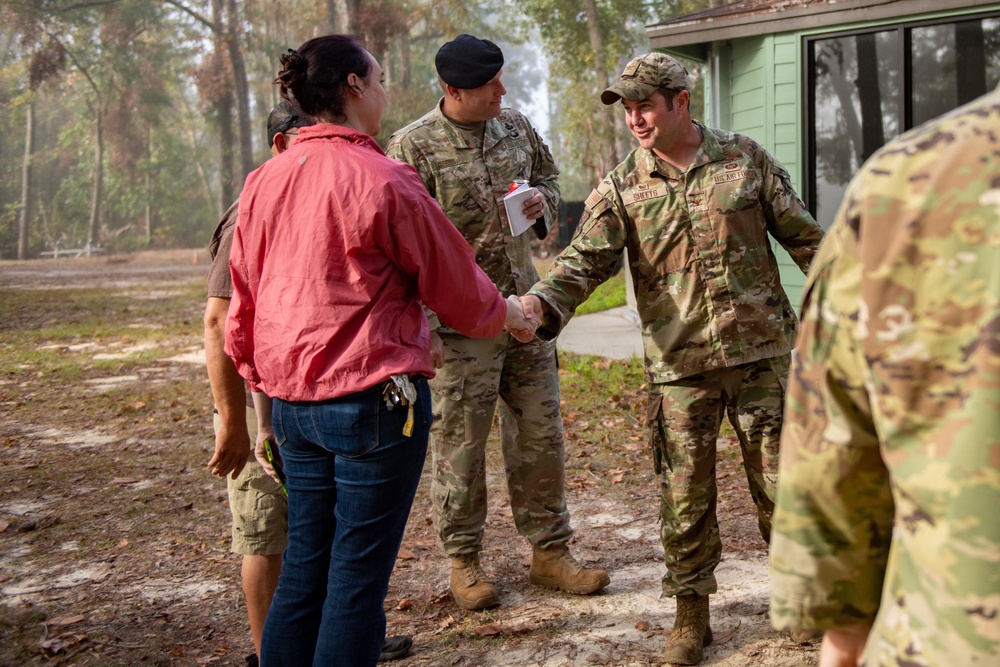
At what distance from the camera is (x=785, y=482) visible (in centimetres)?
146

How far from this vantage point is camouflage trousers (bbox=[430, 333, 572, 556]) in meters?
4.34

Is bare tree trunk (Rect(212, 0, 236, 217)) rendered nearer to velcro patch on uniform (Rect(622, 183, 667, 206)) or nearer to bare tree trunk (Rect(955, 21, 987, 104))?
bare tree trunk (Rect(955, 21, 987, 104))

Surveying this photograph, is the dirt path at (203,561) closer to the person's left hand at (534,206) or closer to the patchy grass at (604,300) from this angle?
the person's left hand at (534,206)

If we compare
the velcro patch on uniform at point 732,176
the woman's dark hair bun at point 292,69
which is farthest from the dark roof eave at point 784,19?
the woman's dark hair bun at point 292,69

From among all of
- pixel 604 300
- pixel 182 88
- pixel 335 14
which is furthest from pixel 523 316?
pixel 182 88

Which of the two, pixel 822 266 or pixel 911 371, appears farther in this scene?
pixel 822 266

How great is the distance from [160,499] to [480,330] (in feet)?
13.1

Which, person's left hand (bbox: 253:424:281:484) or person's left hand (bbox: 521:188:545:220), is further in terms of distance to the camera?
person's left hand (bbox: 521:188:545:220)

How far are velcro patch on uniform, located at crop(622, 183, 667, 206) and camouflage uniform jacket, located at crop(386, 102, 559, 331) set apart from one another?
0.71 m

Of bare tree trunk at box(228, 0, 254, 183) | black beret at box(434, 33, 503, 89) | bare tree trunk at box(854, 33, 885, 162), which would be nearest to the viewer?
black beret at box(434, 33, 503, 89)

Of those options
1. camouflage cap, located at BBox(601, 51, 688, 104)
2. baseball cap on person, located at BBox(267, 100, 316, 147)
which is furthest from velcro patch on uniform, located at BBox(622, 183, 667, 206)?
baseball cap on person, located at BBox(267, 100, 316, 147)

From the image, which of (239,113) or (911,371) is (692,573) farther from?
(239,113)

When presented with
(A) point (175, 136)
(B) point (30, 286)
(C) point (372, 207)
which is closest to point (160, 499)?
(C) point (372, 207)

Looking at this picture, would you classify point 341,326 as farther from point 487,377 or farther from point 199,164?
point 199,164
